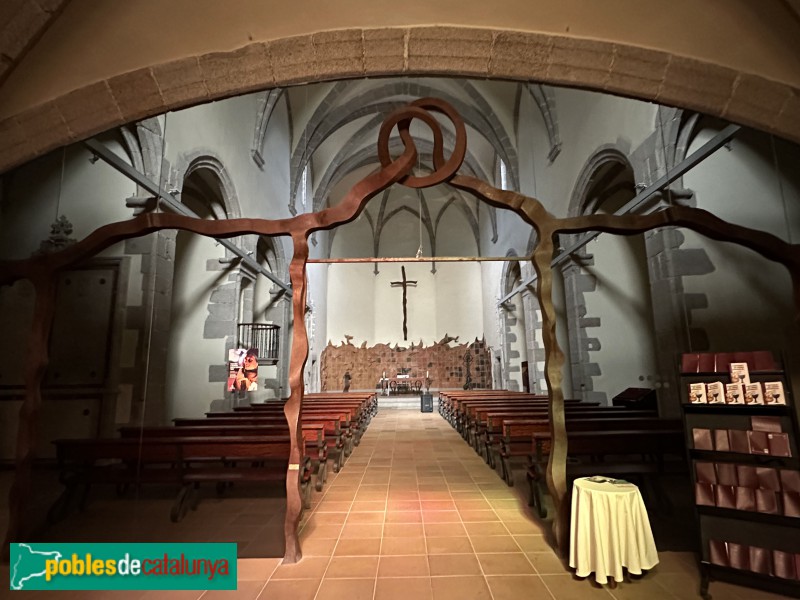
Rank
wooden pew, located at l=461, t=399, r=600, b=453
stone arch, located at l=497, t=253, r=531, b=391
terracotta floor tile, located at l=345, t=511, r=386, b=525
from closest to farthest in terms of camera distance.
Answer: terracotta floor tile, located at l=345, t=511, r=386, b=525, wooden pew, located at l=461, t=399, r=600, b=453, stone arch, located at l=497, t=253, r=531, b=391

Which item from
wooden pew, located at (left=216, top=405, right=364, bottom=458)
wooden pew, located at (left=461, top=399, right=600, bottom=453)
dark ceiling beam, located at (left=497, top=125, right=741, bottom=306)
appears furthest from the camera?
wooden pew, located at (left=461, top=399, right=600, bottom=453)

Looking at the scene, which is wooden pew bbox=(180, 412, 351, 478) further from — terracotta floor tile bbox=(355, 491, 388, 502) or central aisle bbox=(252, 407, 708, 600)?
terracotta floor tile bbox=(355, 491, 388, 502)

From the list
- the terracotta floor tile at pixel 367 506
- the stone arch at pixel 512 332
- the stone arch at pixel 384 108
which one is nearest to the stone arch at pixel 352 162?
the stone arch at pixel 384 108

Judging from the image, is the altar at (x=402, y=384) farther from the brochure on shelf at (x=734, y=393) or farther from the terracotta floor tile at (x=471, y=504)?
the brochure on shelf at (x=734, y=393)

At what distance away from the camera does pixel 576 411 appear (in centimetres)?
549

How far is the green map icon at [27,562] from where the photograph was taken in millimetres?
1681

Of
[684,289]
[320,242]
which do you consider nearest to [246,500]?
[684,289]

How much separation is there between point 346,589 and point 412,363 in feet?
50.7

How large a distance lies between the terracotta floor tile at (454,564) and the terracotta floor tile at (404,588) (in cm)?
14

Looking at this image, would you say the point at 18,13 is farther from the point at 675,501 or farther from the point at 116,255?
the point at 675,501

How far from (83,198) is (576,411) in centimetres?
728

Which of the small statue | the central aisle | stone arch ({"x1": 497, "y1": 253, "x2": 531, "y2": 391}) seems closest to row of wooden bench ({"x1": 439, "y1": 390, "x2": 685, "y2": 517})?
the central aisle

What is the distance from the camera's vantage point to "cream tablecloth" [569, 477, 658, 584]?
2406mm

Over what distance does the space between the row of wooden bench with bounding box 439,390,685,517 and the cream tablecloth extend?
80 cm
